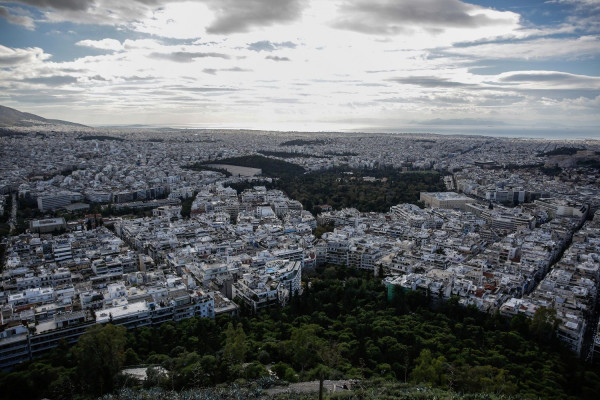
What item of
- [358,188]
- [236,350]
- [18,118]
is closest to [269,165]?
[358,188]

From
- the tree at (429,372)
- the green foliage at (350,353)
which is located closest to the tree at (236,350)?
the green foliage at (350,353)

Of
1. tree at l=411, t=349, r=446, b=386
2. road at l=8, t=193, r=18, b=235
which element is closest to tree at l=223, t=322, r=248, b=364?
tree at l=411, t=349, r=446, b=386

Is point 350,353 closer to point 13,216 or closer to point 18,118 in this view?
point 13,216

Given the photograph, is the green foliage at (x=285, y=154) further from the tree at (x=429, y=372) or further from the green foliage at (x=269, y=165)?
the tree at (x=429, y=372)

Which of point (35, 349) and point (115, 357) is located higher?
point (115, 357)

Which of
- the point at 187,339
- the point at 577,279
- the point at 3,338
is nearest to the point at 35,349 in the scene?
the point at 3,338

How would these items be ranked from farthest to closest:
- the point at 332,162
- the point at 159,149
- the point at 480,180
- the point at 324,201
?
the point at 159,149
the point at 332,162
the point at 480,180
the point at 324,201

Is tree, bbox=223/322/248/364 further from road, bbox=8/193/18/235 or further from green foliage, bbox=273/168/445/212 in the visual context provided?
green foliage, bbox=273/168/445/212

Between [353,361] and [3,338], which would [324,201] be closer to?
[353,361]
